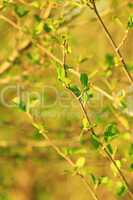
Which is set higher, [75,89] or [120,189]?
[75,89]

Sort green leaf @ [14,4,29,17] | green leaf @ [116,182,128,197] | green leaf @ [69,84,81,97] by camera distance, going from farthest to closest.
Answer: green leaf @ [14,4,29,17], green leaf @ [116,182,128,197], green leaf @ [69,84,81,97]

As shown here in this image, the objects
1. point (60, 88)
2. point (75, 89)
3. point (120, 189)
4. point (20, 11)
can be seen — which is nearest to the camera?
point (75, 89)

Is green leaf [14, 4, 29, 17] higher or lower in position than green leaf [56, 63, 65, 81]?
higher

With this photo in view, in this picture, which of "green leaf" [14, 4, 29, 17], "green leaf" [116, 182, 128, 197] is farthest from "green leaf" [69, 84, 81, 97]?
"green leaf" [14, 4, 29, 17]

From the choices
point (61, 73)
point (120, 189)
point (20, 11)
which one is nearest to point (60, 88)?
point (20, 11)

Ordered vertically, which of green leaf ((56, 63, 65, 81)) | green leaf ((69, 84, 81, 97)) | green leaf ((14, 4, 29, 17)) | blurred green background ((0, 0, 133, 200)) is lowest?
blurred green background ((0, 0, 133, 200))

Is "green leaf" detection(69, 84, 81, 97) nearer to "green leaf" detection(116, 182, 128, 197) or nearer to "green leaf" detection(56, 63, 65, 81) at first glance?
"green leaf" detection(56, 63, 65, 81)

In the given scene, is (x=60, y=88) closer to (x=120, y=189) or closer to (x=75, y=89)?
(x=120, y=189)

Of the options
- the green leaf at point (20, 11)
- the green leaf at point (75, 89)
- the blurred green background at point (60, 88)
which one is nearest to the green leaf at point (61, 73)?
the green leaf at point (75, 89)

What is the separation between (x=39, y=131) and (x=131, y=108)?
0.64 m

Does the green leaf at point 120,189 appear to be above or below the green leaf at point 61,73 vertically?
below

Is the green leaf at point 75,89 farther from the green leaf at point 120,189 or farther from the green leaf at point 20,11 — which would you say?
the green leaf at point 20,11

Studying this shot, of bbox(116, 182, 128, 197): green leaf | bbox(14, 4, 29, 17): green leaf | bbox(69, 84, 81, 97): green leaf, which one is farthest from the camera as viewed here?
bbox(14, 4, 29, 17): green leaf

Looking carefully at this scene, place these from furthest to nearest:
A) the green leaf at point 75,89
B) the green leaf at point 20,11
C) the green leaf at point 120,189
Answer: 1. the green leaf at point 20,11
2. the green leaf at point 120,189
3. the green leaf at point 75,89
